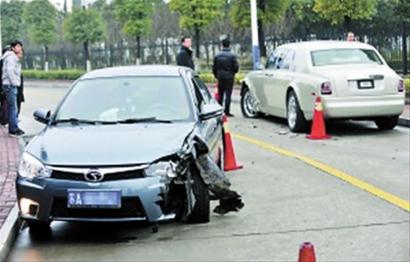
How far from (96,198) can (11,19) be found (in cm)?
5505

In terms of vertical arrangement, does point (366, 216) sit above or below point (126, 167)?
below

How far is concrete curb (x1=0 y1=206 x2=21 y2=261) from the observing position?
636 cm

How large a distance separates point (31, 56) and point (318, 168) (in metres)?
45.9

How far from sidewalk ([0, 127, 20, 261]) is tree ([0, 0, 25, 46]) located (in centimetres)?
4416

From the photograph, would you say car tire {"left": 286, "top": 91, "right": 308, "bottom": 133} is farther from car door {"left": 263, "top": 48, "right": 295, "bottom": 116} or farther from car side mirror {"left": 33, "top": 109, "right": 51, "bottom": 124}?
car side mirror {"left": 33, "top": 109, "right": 51, "bottom": 124}

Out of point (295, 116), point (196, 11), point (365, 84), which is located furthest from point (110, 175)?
point (196, 11)

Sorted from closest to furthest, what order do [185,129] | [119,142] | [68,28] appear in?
[119,142]
[185,129]
[68,28]

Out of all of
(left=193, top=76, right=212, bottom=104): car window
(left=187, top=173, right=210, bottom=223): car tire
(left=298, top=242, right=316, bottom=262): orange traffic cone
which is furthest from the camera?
(left=193, top=76, right=212, bottom=104): car window

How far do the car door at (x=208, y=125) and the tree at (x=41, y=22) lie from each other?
4008 cm

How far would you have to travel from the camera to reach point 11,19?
5872cm

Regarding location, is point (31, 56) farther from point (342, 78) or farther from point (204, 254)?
point (204, 254)

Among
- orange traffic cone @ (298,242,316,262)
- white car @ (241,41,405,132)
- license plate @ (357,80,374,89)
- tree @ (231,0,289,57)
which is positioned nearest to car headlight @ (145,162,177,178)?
orange traffic cone @ (298,242,316,262)

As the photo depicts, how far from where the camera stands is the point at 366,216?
7.40 m

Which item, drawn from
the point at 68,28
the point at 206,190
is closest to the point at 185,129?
the point at 206,190
